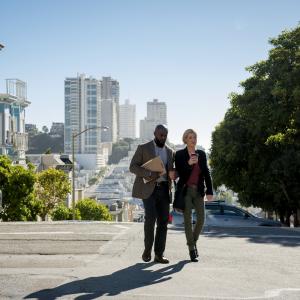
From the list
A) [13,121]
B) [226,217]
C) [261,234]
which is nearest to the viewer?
[261,234]

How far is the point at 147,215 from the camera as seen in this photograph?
24.2 ft

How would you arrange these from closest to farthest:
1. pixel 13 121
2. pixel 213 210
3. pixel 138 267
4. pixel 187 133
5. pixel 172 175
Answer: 1. pixel 138 267
2. pixel 172 175
3. pixel 187 133
4. pixel 213 210
5. pixel 13 121

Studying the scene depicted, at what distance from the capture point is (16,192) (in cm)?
4112

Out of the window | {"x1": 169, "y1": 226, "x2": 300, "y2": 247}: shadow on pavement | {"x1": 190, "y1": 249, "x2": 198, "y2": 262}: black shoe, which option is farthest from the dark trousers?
the window

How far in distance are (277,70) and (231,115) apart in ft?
17.6

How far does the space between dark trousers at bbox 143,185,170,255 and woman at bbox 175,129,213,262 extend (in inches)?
12.5

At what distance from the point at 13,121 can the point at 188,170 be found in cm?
6260

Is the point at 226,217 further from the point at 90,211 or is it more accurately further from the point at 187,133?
the point at 90,211

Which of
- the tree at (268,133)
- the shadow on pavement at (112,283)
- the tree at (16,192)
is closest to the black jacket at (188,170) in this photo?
the shadow on pavement at (112,283)

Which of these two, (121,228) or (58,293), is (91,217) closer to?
(121,228)

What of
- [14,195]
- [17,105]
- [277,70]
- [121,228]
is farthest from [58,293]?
[17,105]

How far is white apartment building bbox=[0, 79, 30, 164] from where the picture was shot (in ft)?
215

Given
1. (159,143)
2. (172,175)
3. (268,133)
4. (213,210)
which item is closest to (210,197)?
(172,175)

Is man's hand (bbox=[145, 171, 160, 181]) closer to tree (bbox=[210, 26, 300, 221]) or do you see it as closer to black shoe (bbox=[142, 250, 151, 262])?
black shoe (bbox=[142, 250, 151, 262])
